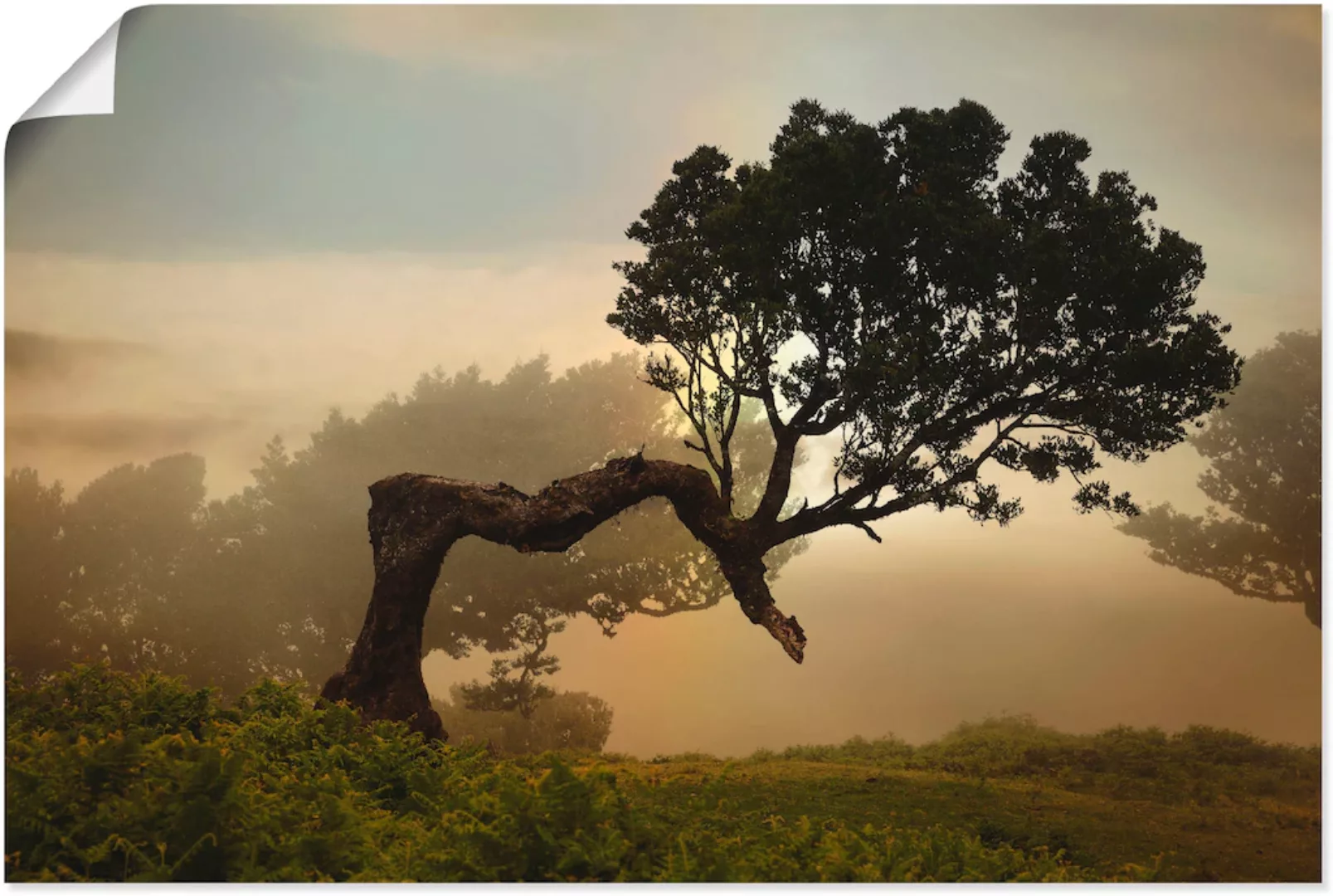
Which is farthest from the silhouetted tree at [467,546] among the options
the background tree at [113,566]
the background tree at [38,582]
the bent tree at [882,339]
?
the bent tree at [882,339]

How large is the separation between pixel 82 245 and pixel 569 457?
27.6ft

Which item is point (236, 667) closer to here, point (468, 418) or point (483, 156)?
point (468, 418)

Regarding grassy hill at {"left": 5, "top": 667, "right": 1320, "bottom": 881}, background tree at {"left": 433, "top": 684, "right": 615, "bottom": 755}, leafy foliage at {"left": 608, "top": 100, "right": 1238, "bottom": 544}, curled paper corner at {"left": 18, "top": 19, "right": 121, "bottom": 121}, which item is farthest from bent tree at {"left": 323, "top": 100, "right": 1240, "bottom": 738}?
background tree at {"left": 433, "top": 684, "right": 615, "bottom": 755}

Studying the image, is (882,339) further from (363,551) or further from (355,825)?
(363,551)

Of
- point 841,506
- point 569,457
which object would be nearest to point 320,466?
point 569,457

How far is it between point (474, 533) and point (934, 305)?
4783 millimetres

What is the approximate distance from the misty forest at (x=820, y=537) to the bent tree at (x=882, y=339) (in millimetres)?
30

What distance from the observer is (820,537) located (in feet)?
51.1

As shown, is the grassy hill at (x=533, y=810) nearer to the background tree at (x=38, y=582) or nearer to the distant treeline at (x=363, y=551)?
the background tree at (x=38, y=582)

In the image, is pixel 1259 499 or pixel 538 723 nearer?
pixel 1259 499

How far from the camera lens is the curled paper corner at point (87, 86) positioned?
9852 millimetres

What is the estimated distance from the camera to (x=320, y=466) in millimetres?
19188

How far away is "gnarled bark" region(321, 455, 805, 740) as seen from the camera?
1070 cm

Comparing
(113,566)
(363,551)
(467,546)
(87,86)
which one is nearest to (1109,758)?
(467,546)
